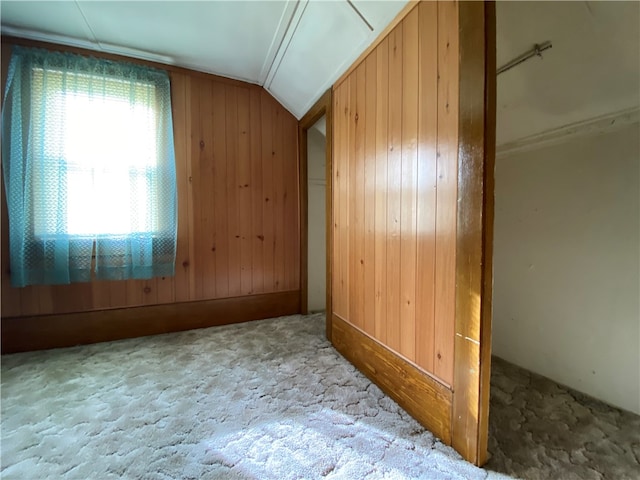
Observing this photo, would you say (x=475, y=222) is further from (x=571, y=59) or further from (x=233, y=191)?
(x=233, y=191)

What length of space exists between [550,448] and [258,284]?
7.08ft

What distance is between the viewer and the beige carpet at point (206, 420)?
972 mm

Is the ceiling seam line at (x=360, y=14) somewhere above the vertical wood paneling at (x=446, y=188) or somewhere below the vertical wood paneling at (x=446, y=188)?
above

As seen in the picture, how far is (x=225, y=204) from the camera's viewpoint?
2451 millimetres

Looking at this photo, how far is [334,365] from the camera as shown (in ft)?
5.65

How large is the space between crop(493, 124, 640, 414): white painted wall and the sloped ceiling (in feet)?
3.93

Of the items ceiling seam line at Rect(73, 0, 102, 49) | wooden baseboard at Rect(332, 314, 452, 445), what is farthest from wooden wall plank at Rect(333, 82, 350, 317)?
ceiling seam line at Rect(73, 0, 102, 49)

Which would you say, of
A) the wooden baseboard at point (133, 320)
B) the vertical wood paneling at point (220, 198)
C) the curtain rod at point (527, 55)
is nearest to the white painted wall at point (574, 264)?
the curtain rod at point (527, 55)

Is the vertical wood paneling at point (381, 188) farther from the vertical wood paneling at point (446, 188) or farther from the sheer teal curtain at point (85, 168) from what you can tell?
the sheer teal curtain at point (85, 168)

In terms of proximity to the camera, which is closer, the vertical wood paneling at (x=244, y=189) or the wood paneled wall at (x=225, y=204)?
the wood paneled wall at (x=225, y=204)

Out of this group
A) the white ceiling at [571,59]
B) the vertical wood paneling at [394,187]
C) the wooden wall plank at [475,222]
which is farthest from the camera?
the vertical wood paneling at [394,187]

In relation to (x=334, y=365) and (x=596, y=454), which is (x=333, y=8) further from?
(x=596, y=454)

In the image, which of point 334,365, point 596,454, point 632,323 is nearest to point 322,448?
point 334,365

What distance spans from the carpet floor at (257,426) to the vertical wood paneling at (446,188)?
1.19ft
